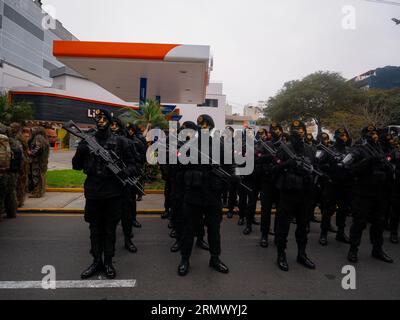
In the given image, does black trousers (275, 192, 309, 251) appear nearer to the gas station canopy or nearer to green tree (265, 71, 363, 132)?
the gas station canopy

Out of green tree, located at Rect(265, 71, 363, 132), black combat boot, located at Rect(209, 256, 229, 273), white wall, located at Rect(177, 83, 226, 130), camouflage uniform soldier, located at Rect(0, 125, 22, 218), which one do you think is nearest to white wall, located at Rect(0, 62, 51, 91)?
white wall, located at Rect(177, 83, 226, 130)

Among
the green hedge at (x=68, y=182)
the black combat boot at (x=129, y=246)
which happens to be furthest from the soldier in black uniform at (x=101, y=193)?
the green hedge at (x=68, y=182)

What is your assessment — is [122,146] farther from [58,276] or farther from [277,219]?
[277,219]

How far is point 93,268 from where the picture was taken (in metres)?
3.01

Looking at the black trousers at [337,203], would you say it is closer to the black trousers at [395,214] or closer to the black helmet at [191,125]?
the black trousers at [395,214]

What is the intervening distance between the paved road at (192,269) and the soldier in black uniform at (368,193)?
30cm

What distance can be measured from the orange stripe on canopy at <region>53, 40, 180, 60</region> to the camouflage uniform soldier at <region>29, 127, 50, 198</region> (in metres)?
2.57

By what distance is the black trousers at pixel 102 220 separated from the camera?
2918mm

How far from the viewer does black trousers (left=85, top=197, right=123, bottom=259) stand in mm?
2918

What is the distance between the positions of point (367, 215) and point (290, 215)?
4.01ft

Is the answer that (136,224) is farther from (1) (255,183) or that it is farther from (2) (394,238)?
(2) (394,238)
